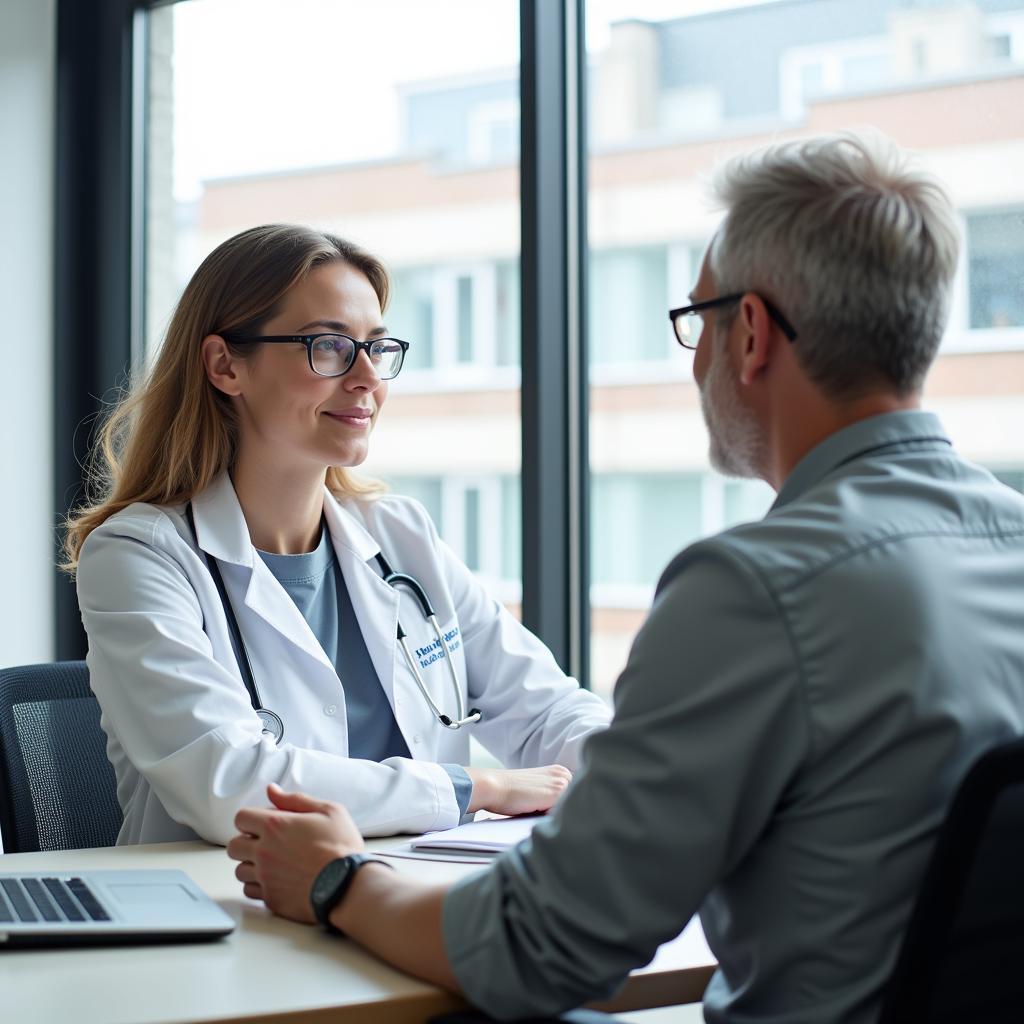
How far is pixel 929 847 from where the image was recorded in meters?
0.98

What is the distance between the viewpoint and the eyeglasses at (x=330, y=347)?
6.87 ft

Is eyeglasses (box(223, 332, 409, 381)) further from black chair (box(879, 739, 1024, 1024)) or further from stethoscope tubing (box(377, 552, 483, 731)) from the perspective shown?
black chair (box(879, 739, 1024, 1024))

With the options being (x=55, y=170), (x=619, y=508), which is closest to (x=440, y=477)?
(x=619, y=508)

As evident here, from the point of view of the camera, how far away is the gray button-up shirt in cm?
96

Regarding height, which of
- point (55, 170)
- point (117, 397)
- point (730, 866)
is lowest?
point (730, 866)

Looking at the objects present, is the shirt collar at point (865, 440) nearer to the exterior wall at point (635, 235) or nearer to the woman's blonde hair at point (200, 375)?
the exterior wall at point (635, 235)

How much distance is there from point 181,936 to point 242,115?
2698 millimetres

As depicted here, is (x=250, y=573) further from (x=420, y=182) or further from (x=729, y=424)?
(x=420, y=182)

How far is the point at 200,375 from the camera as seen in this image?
2137mm

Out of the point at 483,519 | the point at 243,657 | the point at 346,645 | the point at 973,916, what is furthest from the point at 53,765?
the point at 973,916

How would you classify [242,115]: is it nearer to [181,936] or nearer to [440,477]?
[440,477]

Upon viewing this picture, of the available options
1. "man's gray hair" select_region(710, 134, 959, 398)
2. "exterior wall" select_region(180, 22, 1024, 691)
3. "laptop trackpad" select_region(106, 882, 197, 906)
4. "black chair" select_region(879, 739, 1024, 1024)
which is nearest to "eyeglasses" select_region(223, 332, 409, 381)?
"exterior wall" select_region(180, 22, 1024, 691)

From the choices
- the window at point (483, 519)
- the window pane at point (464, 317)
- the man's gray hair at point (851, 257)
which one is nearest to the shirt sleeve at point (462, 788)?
the man's gray hair at point (851, 257)

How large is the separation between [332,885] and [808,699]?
1.70 ft
